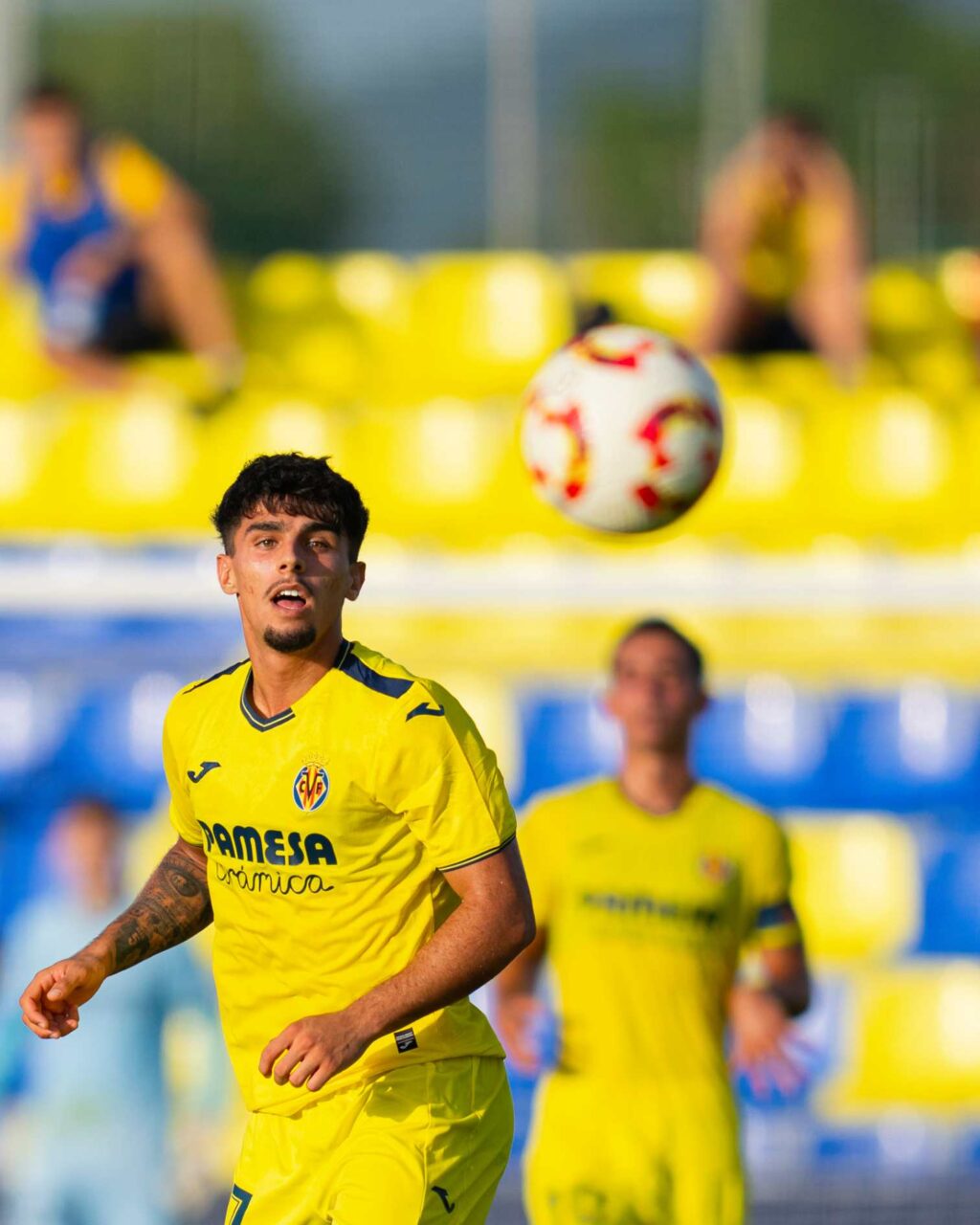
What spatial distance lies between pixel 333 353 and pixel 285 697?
7.01m

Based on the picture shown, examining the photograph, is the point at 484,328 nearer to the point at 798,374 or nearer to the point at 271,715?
the point at 798,374

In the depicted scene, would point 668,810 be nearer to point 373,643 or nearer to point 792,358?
point 373,643

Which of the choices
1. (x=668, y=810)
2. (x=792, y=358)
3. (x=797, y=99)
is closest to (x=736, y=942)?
(x=668, y=810)

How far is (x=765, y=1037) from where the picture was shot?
4434 millimetres

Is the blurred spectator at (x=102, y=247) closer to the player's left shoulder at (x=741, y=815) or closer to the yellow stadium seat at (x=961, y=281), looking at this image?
the yellow stadium seat at (x=961, y=281)

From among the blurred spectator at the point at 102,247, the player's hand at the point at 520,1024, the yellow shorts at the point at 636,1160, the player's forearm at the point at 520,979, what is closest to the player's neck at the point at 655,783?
the player's forearm at the point at 520,979

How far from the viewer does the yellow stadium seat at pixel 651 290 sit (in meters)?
9.86

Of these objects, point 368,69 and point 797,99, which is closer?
point 797,99

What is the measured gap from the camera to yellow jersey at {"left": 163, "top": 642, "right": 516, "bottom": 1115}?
3115mm

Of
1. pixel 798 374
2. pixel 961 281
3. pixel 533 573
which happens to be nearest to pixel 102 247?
pixel 533 573

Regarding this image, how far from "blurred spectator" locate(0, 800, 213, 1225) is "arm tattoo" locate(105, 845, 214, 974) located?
223 cm

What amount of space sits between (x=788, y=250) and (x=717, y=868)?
502 cm

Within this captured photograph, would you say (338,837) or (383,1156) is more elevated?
(338,837)

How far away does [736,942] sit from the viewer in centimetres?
451
